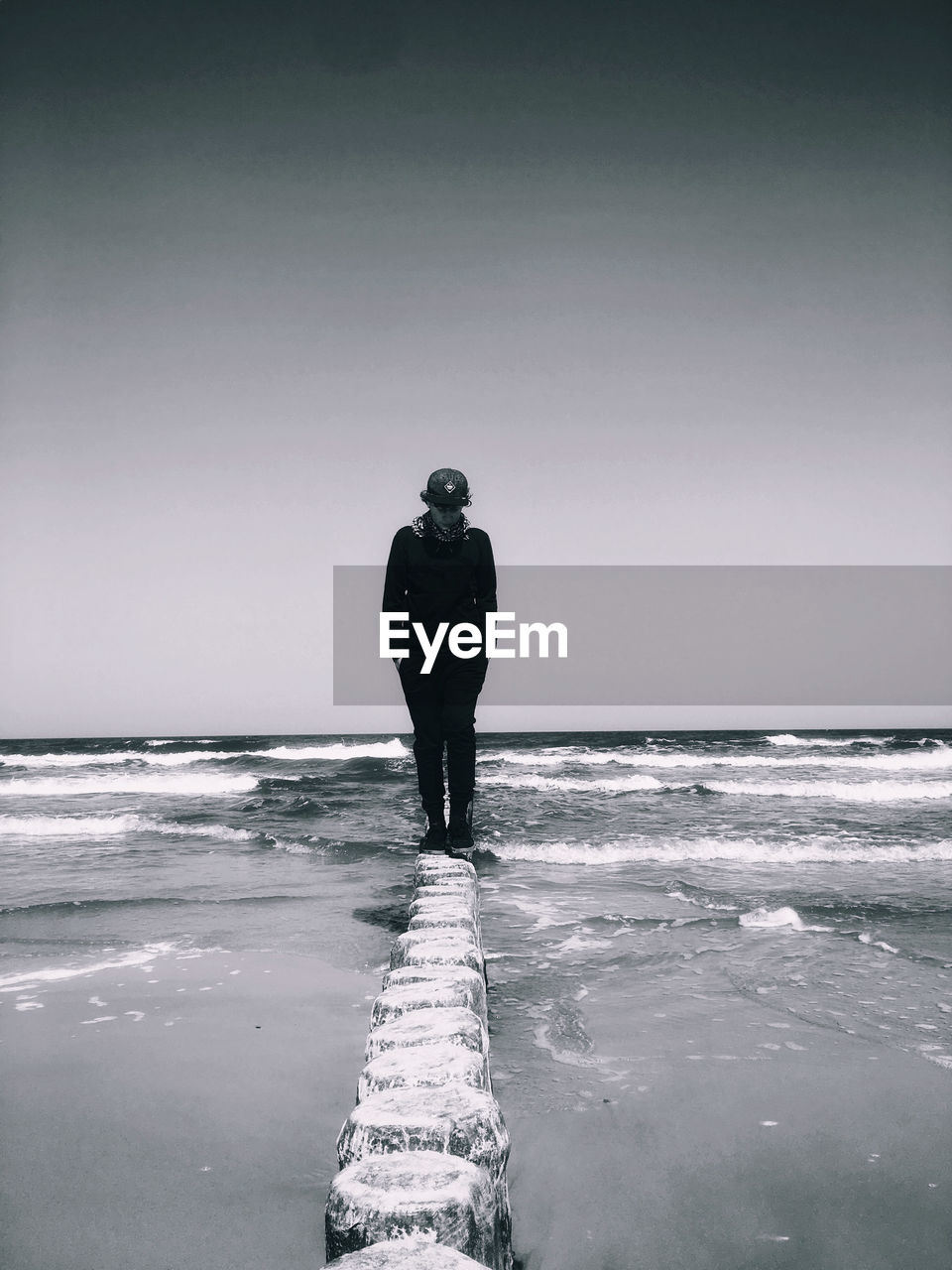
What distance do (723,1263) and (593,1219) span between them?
0.30 meters

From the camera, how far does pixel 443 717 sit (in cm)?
405

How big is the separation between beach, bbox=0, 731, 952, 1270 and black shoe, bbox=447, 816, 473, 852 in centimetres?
49

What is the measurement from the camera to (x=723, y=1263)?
71.3 inches

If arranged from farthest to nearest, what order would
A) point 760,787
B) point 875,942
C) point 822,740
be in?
point 822,740 → point 760,787 → point 875,942

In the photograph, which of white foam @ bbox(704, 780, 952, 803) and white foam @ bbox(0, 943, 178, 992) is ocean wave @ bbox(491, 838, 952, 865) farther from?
white foam @ bbox(704, 780, 952, 803)

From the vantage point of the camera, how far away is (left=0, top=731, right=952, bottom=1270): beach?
195 cm

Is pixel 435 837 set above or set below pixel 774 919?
above

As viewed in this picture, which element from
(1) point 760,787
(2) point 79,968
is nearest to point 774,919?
(2) point 79,968

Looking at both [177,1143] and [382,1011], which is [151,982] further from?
[382,1011]

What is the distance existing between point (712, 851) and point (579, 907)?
2764mm

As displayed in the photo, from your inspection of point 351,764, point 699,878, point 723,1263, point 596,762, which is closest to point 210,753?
point 351,764

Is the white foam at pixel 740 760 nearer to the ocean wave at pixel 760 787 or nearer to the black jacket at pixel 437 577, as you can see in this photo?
the ocean wave at pixel 760 787

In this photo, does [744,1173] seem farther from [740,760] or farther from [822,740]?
[822,740]

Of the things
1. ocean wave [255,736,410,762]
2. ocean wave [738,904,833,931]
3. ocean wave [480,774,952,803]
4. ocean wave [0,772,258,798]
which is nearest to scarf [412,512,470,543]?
ocean wave [738,904,833,931]
